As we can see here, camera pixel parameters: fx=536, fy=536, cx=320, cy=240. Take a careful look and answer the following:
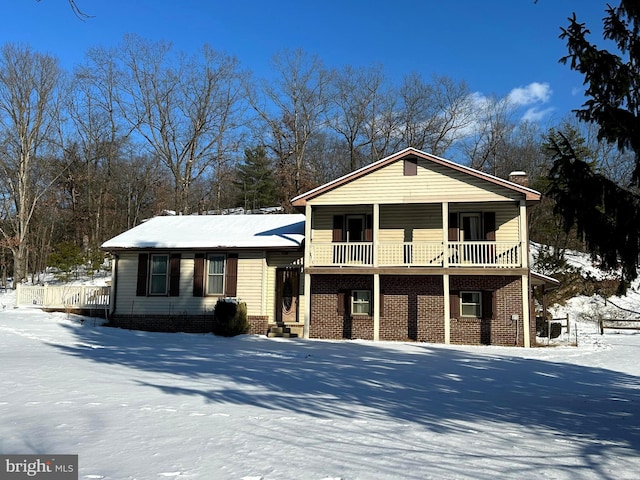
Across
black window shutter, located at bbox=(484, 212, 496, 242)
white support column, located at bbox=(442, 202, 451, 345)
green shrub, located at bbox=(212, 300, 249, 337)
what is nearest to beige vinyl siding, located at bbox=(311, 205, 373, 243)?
white support column, located at bbox=(442, 202, 451, 345)

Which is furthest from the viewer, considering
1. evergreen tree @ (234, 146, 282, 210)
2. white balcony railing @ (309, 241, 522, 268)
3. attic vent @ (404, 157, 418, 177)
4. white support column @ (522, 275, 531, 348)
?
evergreen tree @ (234, 146, 282, 210)

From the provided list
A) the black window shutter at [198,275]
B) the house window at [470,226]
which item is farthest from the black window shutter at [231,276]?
the house window at [470,226]

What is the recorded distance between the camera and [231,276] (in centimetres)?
2112

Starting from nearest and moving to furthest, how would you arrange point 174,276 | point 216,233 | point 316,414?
1. point 316,414
2. point 174,276
3. point 216,233

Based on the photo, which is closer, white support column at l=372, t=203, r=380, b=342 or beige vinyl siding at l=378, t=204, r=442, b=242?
white support column at l=372, t=203, r=380, b=342

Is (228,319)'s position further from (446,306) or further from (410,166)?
(410,166)

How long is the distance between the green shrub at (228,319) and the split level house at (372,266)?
1087mm

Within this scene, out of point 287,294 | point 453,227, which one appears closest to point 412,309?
point 453,227

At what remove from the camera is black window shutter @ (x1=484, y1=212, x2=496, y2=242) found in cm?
1988

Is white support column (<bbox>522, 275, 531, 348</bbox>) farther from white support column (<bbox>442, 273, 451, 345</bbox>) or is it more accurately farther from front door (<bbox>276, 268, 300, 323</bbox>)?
front door (<bbox>276, 268, 300, 323</bbox>)

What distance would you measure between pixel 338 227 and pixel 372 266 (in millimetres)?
2557

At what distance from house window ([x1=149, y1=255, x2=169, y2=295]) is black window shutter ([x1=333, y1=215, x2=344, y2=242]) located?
271 inches

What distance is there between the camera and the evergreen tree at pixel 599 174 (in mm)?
7195

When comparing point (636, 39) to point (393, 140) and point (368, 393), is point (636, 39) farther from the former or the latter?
point (393, 140)
